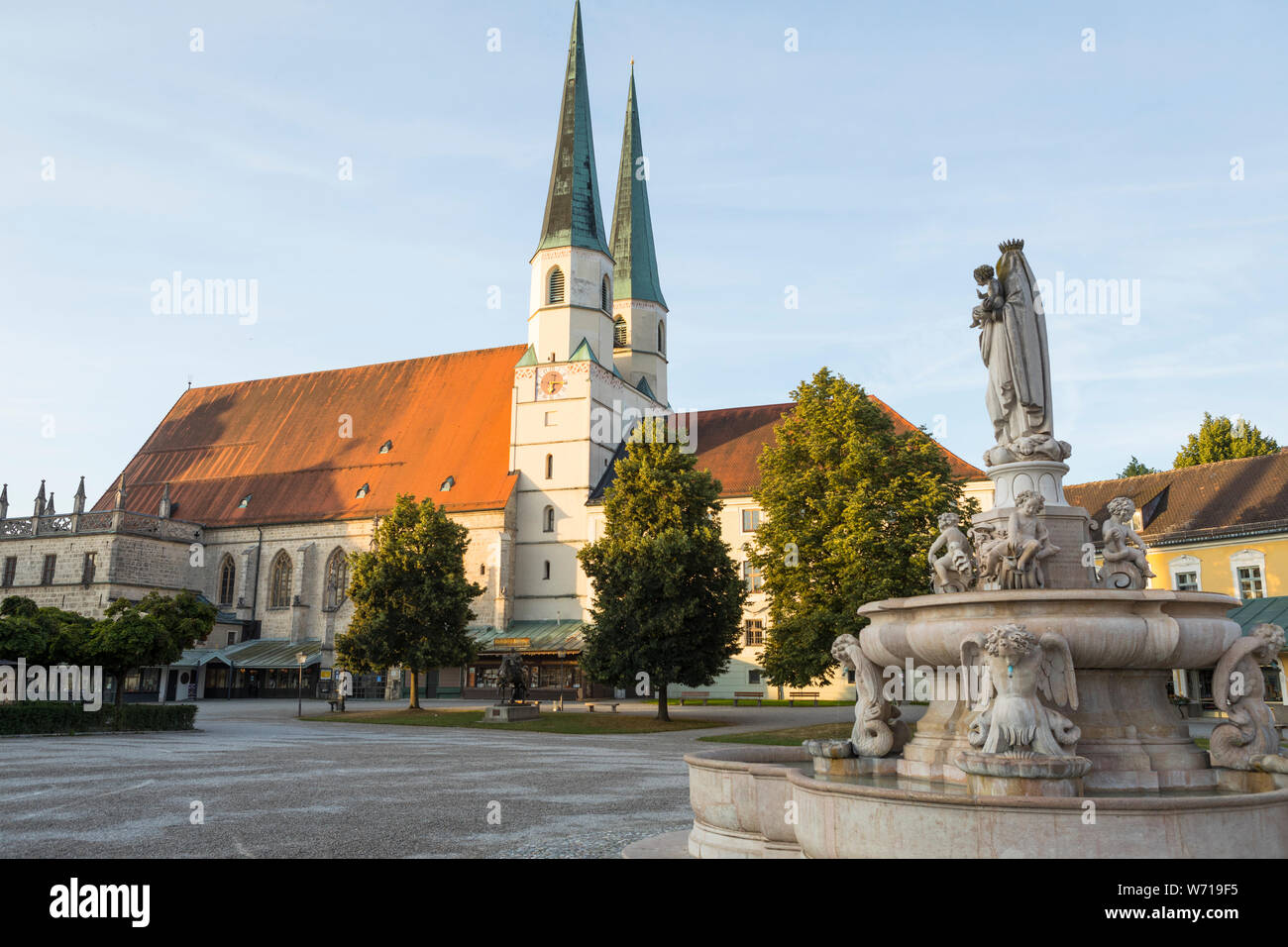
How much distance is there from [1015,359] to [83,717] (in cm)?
2793

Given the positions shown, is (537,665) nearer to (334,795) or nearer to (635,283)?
(635,283)

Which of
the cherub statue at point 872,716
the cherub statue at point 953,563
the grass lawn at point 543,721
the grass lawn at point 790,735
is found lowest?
the grass lawn at point 543,721

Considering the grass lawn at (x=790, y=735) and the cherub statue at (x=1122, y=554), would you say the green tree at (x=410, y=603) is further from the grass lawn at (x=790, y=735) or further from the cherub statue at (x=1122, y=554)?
the cherub statue at (x=1122, y=554)

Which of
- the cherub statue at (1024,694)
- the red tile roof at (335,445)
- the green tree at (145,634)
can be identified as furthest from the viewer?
the red tile roof at (335,445)

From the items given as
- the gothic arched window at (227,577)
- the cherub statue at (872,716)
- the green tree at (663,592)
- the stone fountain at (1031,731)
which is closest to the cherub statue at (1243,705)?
the stone fountain at (1031,731)

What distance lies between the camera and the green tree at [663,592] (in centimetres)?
3456

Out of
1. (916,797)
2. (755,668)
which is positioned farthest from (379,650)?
(916,797)

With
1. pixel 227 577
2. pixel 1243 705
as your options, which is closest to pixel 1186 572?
pixel 1243 705

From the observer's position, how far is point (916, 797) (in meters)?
6.41

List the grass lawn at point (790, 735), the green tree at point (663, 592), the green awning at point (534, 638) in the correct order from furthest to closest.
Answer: the green awning at point (534, 638), the green tree at point (663, 592), the grass lawn at point (790, 735)

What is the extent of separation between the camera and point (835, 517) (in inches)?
1183

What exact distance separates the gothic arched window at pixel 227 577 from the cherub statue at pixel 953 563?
205ft

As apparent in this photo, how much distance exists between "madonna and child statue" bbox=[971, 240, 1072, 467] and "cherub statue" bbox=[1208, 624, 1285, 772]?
316 centimetres

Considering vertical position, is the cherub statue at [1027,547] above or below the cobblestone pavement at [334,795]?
above
